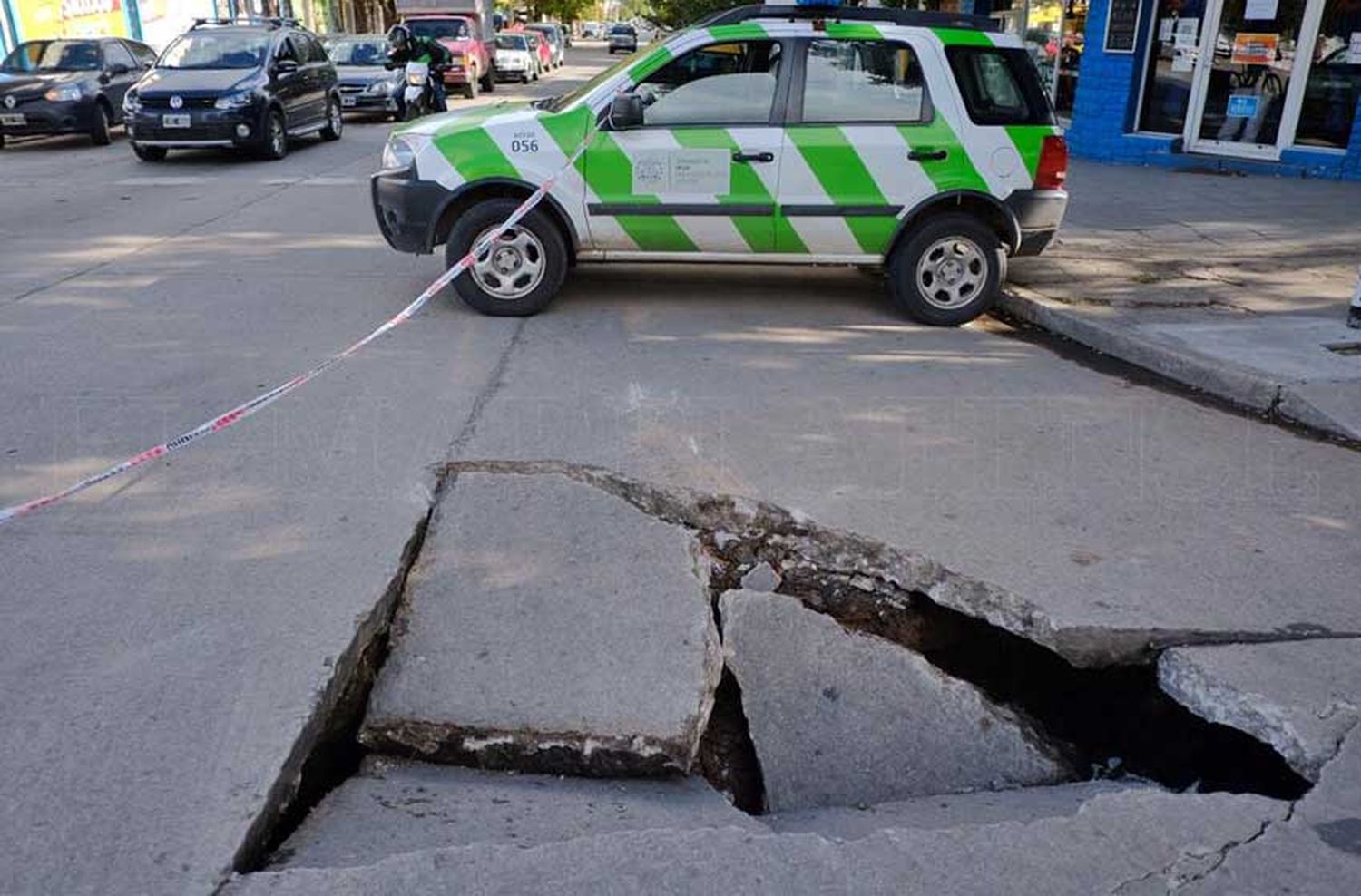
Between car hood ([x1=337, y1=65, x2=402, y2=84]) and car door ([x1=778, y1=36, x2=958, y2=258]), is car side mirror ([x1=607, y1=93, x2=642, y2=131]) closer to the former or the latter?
car door ([x1=778, y1=36, x2=958, y2=258])

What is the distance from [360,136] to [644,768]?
1742 centimetres

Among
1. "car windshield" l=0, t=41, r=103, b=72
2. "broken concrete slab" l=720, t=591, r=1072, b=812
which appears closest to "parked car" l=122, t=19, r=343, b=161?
"car windshield" l=0, t=41, r=103, b=72

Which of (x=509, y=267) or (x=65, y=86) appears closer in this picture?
(x=509, y=267)

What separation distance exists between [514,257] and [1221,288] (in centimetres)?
531

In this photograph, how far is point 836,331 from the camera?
7.16 meters

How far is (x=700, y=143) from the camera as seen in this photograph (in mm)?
6848

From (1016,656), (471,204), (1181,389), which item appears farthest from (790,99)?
(1016,656)

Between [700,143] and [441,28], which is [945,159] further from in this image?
[441,28]

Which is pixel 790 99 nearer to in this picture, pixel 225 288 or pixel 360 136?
pixel 225 288

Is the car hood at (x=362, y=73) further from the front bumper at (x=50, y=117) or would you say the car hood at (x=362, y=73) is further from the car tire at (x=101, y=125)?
the front bumper at (x=50, y=117)

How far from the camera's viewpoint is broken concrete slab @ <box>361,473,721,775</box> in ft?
10.0

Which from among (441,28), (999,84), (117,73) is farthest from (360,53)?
(999,84)

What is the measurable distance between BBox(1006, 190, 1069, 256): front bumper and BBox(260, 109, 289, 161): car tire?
11.2 m

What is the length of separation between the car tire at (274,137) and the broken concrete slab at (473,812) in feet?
44.4
